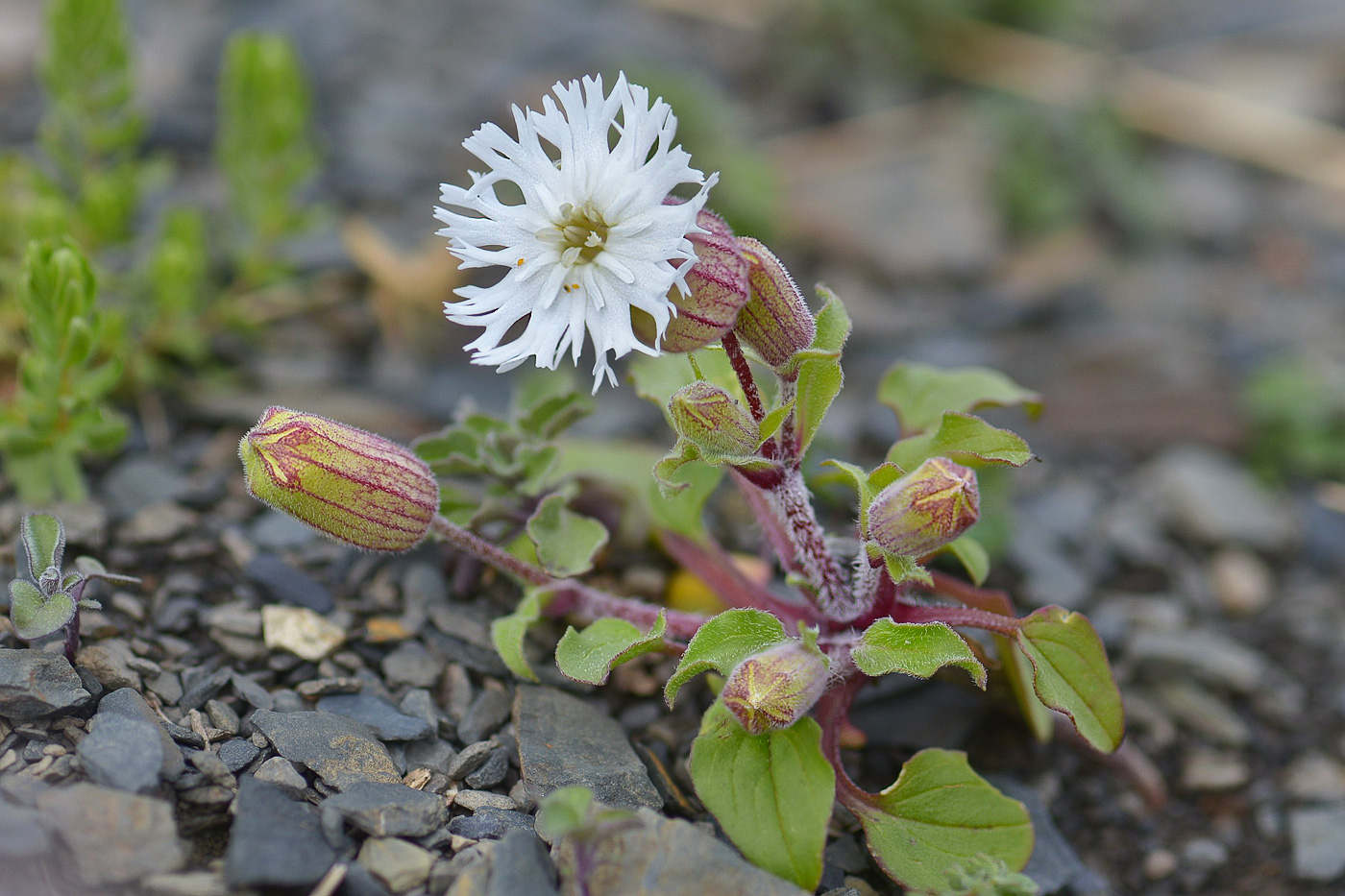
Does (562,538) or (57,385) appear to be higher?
(57,385)

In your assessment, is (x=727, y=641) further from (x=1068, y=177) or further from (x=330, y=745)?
(x=1068, y=177)

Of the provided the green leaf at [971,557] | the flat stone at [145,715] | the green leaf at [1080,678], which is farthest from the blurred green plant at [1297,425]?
the flat stone at [145,715]

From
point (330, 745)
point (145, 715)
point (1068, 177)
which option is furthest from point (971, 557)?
point (1068, 177)

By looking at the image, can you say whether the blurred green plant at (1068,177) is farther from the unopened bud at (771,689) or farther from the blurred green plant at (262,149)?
Result: the unopened bud at (771,689)

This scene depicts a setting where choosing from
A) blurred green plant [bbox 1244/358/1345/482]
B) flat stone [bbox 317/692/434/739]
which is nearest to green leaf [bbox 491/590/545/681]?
flat stone [bbox 317/692/434/739]

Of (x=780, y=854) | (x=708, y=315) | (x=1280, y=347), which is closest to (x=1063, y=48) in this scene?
(x=1280, y=347)

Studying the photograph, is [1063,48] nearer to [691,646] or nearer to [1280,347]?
[1280,347]

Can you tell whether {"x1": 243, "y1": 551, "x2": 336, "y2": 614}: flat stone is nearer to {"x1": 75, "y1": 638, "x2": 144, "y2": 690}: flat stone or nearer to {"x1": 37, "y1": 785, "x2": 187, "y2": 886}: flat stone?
{"x1": 75, "y1": 638, "x2": 144, "y2": 690}: flat stone
